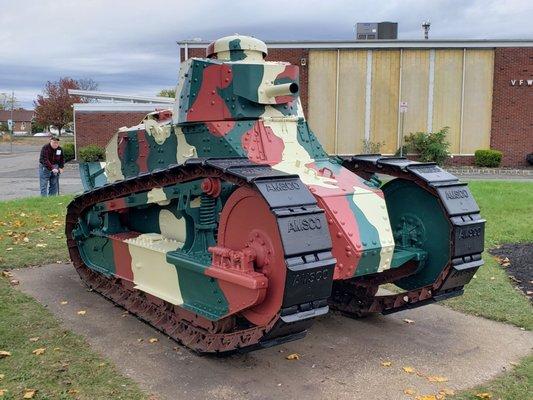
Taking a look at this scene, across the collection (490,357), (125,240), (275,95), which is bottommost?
(490,357)

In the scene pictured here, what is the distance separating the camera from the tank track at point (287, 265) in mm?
4602

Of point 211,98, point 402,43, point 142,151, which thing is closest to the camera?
point 211,98

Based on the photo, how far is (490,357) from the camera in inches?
228

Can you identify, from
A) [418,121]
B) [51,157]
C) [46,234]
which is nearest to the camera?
[46,234]

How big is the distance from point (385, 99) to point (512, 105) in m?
5.10

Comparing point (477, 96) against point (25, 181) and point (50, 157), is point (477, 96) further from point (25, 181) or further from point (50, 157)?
point (25, 181)

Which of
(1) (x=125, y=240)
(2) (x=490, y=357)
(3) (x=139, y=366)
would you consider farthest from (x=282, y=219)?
(1) (x=125, y=240)

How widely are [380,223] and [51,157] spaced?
11.5 meters

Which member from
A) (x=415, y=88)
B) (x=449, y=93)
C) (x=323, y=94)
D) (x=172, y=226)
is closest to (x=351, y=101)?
(x=323, y=94)

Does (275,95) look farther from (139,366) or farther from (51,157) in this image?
(51,157)

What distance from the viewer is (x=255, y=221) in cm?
503

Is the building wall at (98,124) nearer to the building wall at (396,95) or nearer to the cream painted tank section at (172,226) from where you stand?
the building wall at (396,95)

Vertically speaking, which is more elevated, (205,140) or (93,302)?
(205,140)

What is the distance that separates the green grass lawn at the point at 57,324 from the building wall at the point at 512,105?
45.2ft
